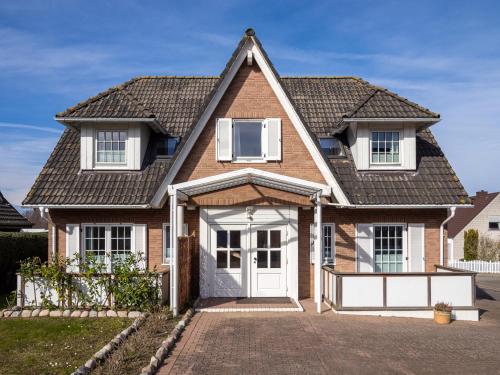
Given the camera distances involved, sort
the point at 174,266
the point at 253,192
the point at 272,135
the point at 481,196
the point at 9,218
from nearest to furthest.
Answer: the point at 174,266
the point at 253,192
the point at 272,135
the point at 9,218
the point at 481,196

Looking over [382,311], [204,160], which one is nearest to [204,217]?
[204,160]

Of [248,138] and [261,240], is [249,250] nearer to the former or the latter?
[261,240]

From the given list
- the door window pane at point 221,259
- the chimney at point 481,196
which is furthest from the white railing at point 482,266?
the door window pane at point 221,259

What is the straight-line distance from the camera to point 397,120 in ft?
51.2

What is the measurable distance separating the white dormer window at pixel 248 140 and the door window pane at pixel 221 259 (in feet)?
9.91

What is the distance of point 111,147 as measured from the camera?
1616 cm

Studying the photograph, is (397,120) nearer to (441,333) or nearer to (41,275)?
(441,333)

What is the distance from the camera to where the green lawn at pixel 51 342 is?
29.0 feet

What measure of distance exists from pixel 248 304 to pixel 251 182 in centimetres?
369

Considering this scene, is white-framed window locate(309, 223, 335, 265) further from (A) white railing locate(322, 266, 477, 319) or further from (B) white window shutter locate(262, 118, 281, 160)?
(B) white window shutter locate(262, 118, 281, 160)

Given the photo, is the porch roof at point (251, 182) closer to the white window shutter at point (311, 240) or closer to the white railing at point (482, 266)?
the white window shutter at point (311, 240)

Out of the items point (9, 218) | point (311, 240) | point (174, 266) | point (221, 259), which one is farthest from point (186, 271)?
point (9, 218)

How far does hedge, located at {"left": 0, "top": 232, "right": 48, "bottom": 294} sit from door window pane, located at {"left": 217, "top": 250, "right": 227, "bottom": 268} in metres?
7.91

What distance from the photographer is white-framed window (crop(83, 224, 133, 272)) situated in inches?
614
